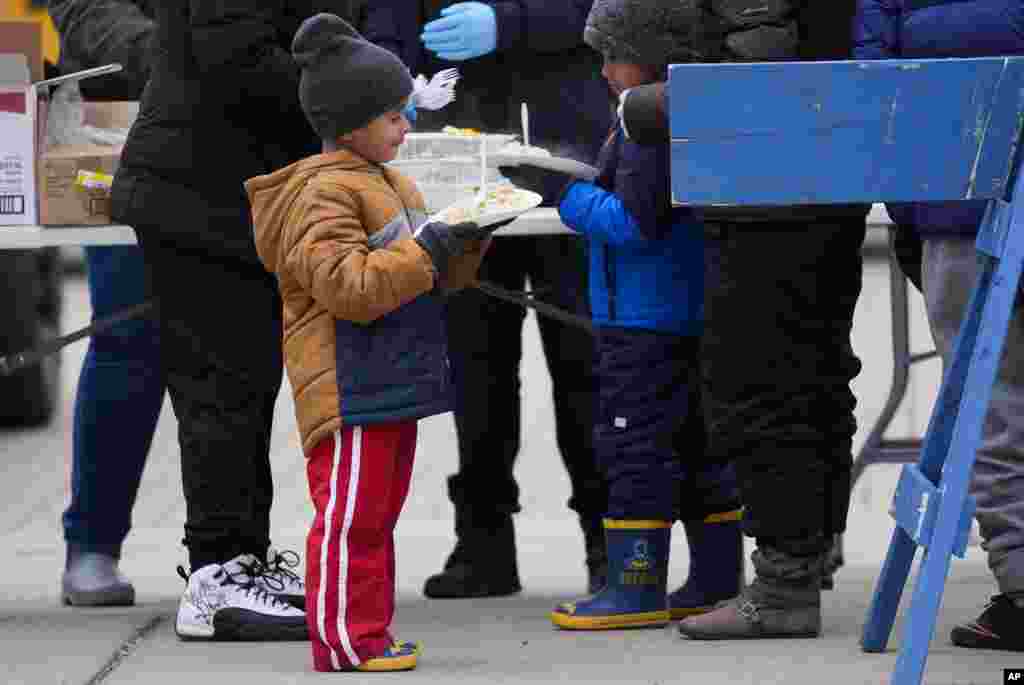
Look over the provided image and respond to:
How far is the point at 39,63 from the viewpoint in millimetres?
4891

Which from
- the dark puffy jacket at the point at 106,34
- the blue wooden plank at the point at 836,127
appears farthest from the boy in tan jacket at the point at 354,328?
the dark puffy jacket at the point at 106,34

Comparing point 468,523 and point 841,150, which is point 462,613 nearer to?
point 468,523

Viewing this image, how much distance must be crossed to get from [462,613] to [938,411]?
155cm

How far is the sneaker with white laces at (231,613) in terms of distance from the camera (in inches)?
182

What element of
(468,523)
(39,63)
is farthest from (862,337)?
(39,63)

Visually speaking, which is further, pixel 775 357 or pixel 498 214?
pixel 775 357

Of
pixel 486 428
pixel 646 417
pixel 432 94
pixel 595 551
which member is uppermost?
pixel 432 94

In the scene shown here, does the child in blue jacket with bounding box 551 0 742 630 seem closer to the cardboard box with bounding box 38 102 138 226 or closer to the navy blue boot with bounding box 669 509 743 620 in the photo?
the navy blue boot with bounding box 669 509 743 620

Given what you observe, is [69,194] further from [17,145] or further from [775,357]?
[775,357]

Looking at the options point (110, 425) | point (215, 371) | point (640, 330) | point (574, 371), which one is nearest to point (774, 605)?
point (640, 330)

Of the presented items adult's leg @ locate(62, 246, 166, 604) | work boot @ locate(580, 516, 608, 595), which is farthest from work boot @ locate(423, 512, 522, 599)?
adult's leg @ locate(62, 246, 166, 604)

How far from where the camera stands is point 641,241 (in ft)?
14.9

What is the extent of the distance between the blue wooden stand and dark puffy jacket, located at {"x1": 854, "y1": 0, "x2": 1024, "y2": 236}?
42cm

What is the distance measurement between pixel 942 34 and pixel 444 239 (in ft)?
3.44
